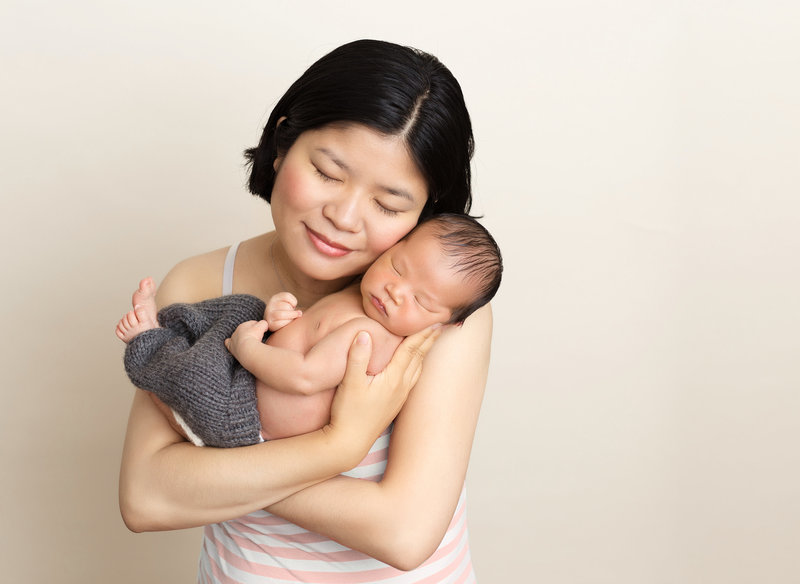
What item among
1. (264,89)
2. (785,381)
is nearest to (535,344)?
(785,381)

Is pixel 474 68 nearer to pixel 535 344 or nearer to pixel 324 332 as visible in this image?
pixel 535 344

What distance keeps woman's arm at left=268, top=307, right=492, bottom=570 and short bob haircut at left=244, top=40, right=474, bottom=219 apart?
40cm

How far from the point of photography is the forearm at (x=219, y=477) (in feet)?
5.04

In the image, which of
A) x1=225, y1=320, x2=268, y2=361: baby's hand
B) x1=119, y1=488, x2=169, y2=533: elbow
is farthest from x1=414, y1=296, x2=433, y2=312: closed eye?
x1=119, y1=488, x2=169, y2=533: elbow

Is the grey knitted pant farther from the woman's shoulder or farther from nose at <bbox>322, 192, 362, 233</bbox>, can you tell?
nose at <bbox>322, 192, 362, 233</bbox>

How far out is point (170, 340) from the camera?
172cm

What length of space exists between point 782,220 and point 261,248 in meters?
1.90

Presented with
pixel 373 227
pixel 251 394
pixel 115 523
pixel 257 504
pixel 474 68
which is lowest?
pixel 115 523

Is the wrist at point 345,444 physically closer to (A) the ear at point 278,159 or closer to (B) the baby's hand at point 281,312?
(B) the baby's hand at point 281,312

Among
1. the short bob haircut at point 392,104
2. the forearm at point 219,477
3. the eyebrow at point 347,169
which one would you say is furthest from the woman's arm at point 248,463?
the short bob haircut at point 392,104

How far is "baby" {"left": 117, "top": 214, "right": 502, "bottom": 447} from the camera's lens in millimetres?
1597

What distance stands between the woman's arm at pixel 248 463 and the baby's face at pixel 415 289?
3.1 inches

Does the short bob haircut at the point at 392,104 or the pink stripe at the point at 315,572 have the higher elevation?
the short bob haircut at the point at 392,104

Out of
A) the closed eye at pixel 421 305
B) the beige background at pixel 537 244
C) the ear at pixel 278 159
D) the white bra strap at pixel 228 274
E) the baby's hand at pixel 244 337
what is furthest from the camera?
the beige background at pixel 537 244
